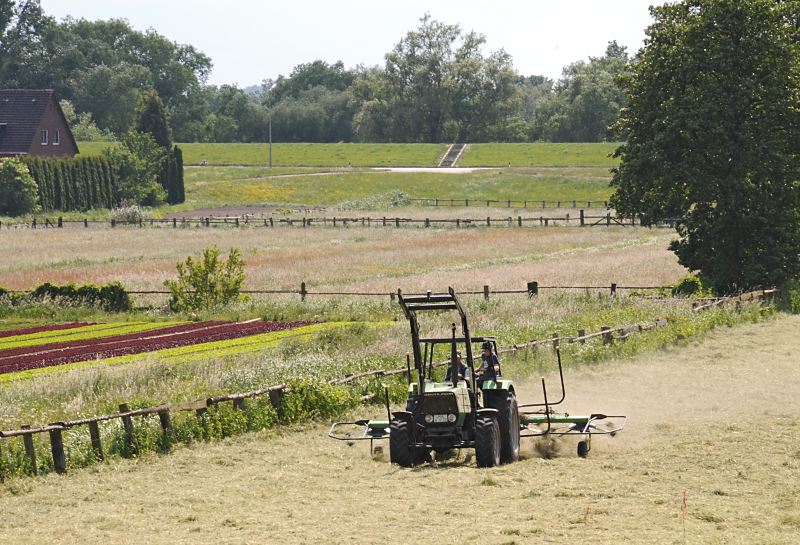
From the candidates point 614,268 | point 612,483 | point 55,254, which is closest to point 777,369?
point 612,483

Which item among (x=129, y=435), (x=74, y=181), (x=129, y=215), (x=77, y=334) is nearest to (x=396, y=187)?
(x=74, y=181)

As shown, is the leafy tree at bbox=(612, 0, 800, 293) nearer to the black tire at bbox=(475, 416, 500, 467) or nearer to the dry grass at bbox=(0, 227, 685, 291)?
the dry grass at bbox=(0, 227, 685, 291)

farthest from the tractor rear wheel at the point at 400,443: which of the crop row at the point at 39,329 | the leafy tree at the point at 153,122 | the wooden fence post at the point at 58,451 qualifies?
the leafy tree at the point at 153,122

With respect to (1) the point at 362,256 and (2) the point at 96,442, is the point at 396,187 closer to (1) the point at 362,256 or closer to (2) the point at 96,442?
(1) the point at 362,256

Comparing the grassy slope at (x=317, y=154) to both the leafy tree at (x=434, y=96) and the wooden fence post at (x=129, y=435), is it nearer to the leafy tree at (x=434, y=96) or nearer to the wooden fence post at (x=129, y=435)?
the leafy tree at (x=434, y=96)

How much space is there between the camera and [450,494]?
1852cm

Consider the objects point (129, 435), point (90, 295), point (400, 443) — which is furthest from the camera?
point (90, 295)

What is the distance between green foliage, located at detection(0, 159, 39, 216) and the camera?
324 feet

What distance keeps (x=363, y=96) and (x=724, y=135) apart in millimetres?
139533

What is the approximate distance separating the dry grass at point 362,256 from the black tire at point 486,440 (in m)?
30.3

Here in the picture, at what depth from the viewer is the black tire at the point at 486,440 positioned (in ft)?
64.0

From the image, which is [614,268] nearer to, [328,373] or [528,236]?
[528,236]

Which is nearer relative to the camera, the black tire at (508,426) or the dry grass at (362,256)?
the black tire at (508,426)

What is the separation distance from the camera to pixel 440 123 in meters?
176
